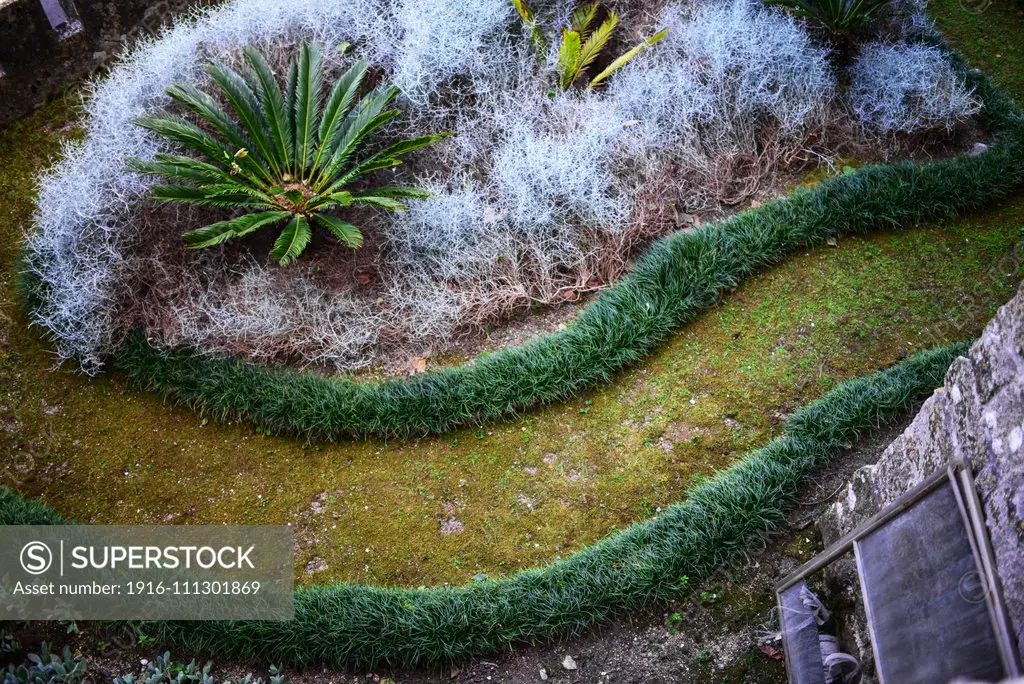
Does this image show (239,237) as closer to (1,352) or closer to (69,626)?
(1,352)

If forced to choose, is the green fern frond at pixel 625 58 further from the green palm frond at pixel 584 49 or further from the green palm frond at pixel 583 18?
the green palm frond at pixel 583 18

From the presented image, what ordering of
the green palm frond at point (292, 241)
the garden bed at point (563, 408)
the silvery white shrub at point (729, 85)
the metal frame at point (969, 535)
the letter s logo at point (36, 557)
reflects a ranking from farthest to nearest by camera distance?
the silvery white shrub at point (729, 85)
the green palm frond at point (292, 241)
the garden bed at point (563, 408)
the letter s logo at point (36, 557)
the metal frame at point (969, 535)

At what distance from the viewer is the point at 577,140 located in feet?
19.2

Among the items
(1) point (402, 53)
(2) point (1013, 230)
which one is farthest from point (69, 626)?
(2) point (1013, 230)

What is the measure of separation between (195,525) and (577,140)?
150 inches

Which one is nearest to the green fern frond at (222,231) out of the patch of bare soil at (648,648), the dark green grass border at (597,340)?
the dark green grass border at (597,340)

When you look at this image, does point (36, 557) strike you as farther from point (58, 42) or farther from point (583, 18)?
point (583, 18)

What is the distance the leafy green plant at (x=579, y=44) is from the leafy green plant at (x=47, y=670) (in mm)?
5089

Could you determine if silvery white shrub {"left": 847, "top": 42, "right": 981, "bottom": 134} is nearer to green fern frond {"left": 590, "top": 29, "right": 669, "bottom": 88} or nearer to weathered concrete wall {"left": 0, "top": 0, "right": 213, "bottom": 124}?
green fern frond {"left": 590, "top": 29, "right": 669, "bottom": 88}

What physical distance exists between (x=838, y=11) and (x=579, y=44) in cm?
209

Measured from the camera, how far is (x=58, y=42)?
244 inches

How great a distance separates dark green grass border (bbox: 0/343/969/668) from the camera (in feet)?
13.3

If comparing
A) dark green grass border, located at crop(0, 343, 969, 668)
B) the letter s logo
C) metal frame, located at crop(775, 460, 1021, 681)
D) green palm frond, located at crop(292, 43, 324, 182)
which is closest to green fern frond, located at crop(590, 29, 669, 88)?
green palm frond, located at crop(292, 43, 324, 182)

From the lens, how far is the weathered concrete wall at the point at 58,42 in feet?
19.7
